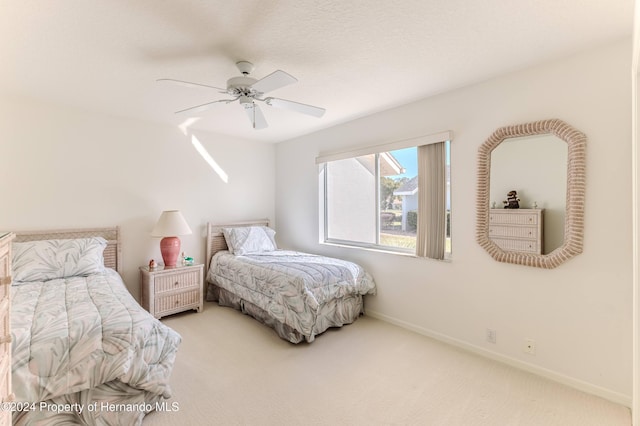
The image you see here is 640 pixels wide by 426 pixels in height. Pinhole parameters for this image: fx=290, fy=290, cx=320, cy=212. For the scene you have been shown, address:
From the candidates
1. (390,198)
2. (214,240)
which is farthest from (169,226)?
(390,198)

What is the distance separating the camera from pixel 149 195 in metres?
3.67

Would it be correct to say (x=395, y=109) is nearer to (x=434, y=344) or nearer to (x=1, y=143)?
(x=434, y=344)

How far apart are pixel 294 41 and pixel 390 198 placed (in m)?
2.10

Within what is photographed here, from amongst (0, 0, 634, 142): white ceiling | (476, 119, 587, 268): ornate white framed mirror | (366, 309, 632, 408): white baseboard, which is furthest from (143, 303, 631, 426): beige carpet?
(0, 0, 634, 142): white ceiling

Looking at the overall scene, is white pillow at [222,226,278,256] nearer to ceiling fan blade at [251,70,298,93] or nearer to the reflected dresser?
ceiling fan blade at [251,70,298,93]

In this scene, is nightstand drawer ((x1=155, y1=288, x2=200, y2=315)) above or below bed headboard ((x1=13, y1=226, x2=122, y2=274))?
below

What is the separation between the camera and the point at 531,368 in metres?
2.31

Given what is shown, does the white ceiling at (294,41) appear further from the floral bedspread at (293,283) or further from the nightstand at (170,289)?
the nightstand at (170,289)

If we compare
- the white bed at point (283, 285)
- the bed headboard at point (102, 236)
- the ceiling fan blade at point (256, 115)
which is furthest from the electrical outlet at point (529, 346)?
the bed headboard at point (102, 236)

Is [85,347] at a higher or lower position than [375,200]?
lower

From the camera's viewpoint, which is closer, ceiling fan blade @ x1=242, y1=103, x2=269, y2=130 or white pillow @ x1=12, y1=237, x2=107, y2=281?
ceiling fan blade @ x1=242, y1=103, x2=269, y2=130

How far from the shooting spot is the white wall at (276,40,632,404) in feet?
6.45

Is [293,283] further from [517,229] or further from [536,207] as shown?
[536,207]

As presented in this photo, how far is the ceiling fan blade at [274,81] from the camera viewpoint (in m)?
1.79
